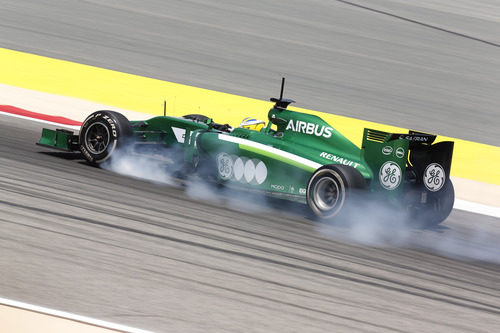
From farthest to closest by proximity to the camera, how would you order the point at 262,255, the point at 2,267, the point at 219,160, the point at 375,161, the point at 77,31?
the point at 77,31
the point at 219,160
the point at 375,161
the point at 262,255
the point at 2,267

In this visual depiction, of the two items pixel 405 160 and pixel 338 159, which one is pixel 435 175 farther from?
pixel 338 159

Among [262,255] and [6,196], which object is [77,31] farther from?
[262,255]

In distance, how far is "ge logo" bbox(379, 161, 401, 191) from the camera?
27.3 feet

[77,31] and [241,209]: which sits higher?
[77,31]

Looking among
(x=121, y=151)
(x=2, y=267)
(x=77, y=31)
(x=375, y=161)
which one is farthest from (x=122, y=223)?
(x=77, y=31)

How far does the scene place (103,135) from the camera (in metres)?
9.51

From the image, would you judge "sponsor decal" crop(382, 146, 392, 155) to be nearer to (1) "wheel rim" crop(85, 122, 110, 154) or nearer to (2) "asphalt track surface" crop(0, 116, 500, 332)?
(2) "asphalt track surface" crop(0, 116, 500, 332)

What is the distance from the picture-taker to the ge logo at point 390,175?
8.33m

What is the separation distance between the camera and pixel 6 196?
24.6 ft

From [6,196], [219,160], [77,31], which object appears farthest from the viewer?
[77,31]

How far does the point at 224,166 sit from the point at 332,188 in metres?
1.46

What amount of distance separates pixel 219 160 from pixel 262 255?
2521 mm

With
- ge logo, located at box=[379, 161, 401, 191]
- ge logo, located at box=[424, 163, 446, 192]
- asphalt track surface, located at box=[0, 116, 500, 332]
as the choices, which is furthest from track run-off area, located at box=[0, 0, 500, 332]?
ge logo, located at box=[424, 163, 446, 192]

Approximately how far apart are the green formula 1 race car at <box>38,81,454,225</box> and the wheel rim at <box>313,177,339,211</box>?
1 centimetres
